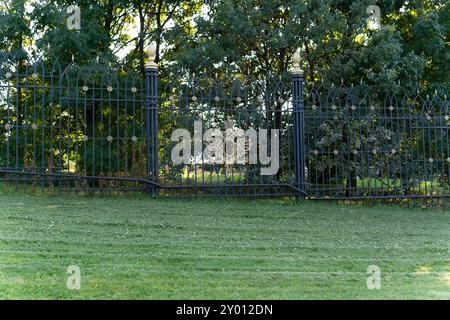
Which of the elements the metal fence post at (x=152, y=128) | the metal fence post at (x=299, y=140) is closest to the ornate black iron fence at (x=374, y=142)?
the metal fence post at (x=299, y=140)

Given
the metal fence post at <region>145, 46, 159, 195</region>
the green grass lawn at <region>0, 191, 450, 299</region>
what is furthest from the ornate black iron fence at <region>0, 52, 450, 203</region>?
the green grass lawn at <region>0, 191, 450, 299</region>

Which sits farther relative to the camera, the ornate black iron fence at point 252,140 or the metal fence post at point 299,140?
the metal fence post at point 299,140

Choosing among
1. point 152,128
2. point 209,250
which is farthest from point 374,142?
point 209,250

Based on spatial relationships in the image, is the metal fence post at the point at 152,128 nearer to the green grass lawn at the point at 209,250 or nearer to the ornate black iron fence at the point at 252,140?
the ornate black iron fence at the point at 252,140

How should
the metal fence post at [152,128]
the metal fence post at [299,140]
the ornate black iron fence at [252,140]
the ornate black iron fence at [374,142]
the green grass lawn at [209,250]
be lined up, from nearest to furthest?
the green grass lawn at [209,250] < the metal fence post at [152,128] < the ornate black iron fence at [252,140] < the metal fence post at [299,140] < the ornate black iron fence at [374,142]

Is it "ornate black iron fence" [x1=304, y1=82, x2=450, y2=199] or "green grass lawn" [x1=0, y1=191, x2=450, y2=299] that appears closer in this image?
"green grass lawn" [x1=0, y1=191, x2=450, y2=299]

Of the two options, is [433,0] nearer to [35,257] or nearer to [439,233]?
[439,233]

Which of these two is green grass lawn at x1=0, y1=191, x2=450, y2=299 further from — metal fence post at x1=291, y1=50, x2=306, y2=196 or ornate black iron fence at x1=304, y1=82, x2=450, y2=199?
ornate black iron fence at x1=304, y1=82, x2=450, y2=199

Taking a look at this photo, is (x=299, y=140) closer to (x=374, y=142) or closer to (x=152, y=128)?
(x=374, y=142)

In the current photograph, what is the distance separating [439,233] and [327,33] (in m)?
4.98

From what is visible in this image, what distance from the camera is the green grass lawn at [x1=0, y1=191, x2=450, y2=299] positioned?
384 cm

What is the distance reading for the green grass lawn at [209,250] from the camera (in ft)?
12.6

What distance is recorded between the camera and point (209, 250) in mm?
4914
